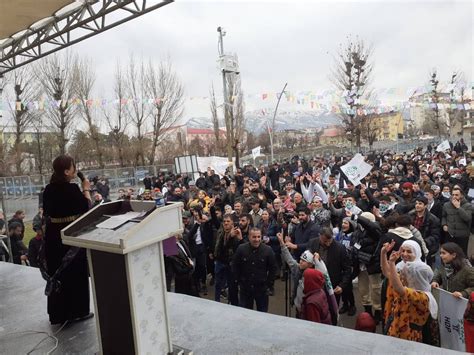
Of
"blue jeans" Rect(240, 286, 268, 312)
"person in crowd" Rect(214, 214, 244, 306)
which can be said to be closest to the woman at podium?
"blue jeans" Rect(240, 286, 268, 312)

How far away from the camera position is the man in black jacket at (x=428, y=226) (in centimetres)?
582

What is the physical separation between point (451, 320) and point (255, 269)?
2222mm

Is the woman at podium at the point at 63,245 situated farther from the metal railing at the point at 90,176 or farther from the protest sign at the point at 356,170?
the metal railing at the point at 90,176

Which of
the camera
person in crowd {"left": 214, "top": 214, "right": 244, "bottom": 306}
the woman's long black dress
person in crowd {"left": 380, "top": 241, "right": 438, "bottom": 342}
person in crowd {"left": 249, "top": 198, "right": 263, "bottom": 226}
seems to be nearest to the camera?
the woman's long black dress

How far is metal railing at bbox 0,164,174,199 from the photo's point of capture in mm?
18125

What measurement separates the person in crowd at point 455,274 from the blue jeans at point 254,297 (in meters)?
2.02

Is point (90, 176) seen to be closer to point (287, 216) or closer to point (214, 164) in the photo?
point (214, 164)

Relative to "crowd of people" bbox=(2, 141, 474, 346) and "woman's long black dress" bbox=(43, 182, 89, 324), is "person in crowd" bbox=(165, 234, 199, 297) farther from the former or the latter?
"woman's long black dress" bbox=(43, 182, 89, 324)

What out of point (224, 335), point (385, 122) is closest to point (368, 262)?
point (224, 335)

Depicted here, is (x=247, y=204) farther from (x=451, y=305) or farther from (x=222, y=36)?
(x=222, y=36)

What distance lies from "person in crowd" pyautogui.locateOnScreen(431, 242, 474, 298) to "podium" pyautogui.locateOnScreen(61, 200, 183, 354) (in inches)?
112

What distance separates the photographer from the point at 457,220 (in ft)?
21.6

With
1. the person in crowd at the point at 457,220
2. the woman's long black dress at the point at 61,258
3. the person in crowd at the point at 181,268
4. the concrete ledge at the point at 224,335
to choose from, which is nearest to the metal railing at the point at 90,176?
the person in crowd at the point at 181,268

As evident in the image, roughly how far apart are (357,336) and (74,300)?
2261mm
